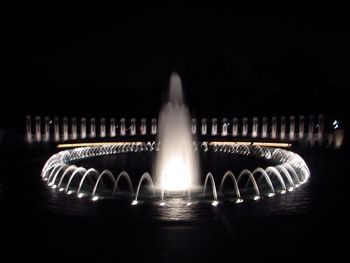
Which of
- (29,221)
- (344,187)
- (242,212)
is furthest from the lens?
(344,187)

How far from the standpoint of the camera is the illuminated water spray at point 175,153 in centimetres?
2175

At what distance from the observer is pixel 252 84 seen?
255 feet

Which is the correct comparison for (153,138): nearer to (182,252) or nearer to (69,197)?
(69,197)

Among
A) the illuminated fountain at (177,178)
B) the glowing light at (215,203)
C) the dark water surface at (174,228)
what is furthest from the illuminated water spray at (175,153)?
the dark water surface at (174,228)

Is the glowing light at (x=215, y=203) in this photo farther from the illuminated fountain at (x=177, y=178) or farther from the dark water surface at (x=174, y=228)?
the dark water surface at (x=174, y=228)

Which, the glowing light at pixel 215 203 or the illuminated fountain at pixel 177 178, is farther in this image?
the illuminated fountain at pixel 177 178

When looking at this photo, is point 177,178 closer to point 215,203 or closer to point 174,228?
point 215,203

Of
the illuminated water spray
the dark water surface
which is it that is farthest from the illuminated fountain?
the dark water surface

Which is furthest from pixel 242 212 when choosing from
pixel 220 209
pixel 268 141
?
pixel 268 141

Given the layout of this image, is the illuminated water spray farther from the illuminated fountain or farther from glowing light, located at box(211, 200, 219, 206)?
glowing light, located at box(211, 200, 219, 206)

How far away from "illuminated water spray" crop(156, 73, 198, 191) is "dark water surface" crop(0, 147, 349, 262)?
4.51m

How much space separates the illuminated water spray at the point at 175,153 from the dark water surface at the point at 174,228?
14.8ft

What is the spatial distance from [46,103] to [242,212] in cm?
6030

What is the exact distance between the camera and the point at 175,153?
86.3ft
